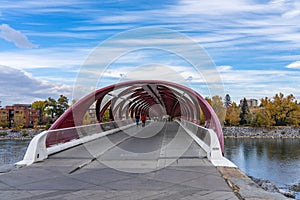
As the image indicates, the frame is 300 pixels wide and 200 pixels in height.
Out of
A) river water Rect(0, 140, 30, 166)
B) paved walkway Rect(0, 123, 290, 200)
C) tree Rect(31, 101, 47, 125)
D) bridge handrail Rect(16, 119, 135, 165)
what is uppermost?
tree Rect(31, 101, 47, 125)

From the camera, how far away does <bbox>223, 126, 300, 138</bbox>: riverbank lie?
68450 mm

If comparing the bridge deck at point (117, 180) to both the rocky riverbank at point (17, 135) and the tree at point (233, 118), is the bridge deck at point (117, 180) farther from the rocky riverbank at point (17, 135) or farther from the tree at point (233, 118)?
the tree at point (233, 118)

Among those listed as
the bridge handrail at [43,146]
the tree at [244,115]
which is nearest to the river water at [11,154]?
the bridge handrail at [43,146]

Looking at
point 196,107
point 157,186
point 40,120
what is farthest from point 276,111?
point 157,186

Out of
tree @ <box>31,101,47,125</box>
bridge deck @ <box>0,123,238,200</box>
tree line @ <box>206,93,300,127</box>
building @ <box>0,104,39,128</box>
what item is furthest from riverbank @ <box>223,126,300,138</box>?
bridge deck @ <box>0,123,238,200</box>

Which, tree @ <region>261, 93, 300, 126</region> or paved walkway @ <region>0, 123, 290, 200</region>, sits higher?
tree @ <region>261, 93, 300, 126</region>

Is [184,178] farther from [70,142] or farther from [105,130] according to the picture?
[105,130]

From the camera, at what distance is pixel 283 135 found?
69750 mm

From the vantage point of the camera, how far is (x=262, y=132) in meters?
71.9

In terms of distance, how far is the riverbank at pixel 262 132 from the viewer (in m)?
68.4

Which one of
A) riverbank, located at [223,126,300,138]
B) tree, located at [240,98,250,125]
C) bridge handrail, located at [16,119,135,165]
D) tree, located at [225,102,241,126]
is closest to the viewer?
bridge handrail, located at [16,119,135,165]

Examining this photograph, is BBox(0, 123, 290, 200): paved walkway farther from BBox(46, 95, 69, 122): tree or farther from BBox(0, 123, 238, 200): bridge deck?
BBox(46, 95, 69, 122): tree

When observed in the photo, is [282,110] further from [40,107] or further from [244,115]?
[40,107]

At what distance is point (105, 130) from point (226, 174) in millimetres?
14034
